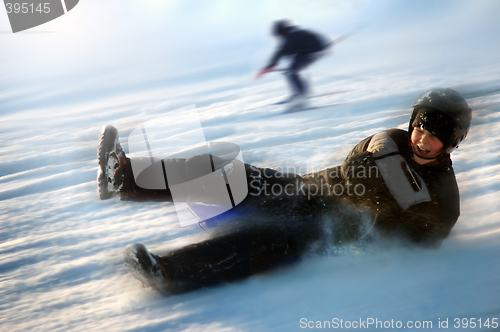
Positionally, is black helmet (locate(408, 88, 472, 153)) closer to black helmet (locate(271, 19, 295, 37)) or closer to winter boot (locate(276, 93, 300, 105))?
winter boot (locate(276, 93, 300, 105))

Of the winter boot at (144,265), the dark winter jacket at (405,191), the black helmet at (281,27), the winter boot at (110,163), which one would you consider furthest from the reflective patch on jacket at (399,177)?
the black helmet at (281,27)

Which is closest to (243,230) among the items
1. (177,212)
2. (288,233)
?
(288,233)

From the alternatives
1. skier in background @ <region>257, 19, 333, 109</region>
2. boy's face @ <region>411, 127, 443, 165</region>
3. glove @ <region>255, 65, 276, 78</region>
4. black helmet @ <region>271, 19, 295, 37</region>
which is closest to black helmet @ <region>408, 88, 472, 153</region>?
boy's face @ <region>411, 127, 443, 165</region>

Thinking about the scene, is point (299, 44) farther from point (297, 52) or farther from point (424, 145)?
point (424, 145)

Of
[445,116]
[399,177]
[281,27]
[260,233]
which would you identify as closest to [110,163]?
[260,233]

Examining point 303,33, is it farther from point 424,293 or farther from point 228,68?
point 424,293

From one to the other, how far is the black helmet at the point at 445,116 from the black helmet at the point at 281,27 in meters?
1.57

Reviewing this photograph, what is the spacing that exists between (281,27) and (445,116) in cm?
172

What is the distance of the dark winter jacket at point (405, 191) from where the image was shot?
82 centimetres

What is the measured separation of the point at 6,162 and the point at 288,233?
1489mm

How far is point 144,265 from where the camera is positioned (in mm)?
736

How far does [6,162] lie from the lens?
66.6 inches

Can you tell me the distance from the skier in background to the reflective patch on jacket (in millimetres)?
1139

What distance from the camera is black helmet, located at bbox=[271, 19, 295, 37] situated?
7.41ft
